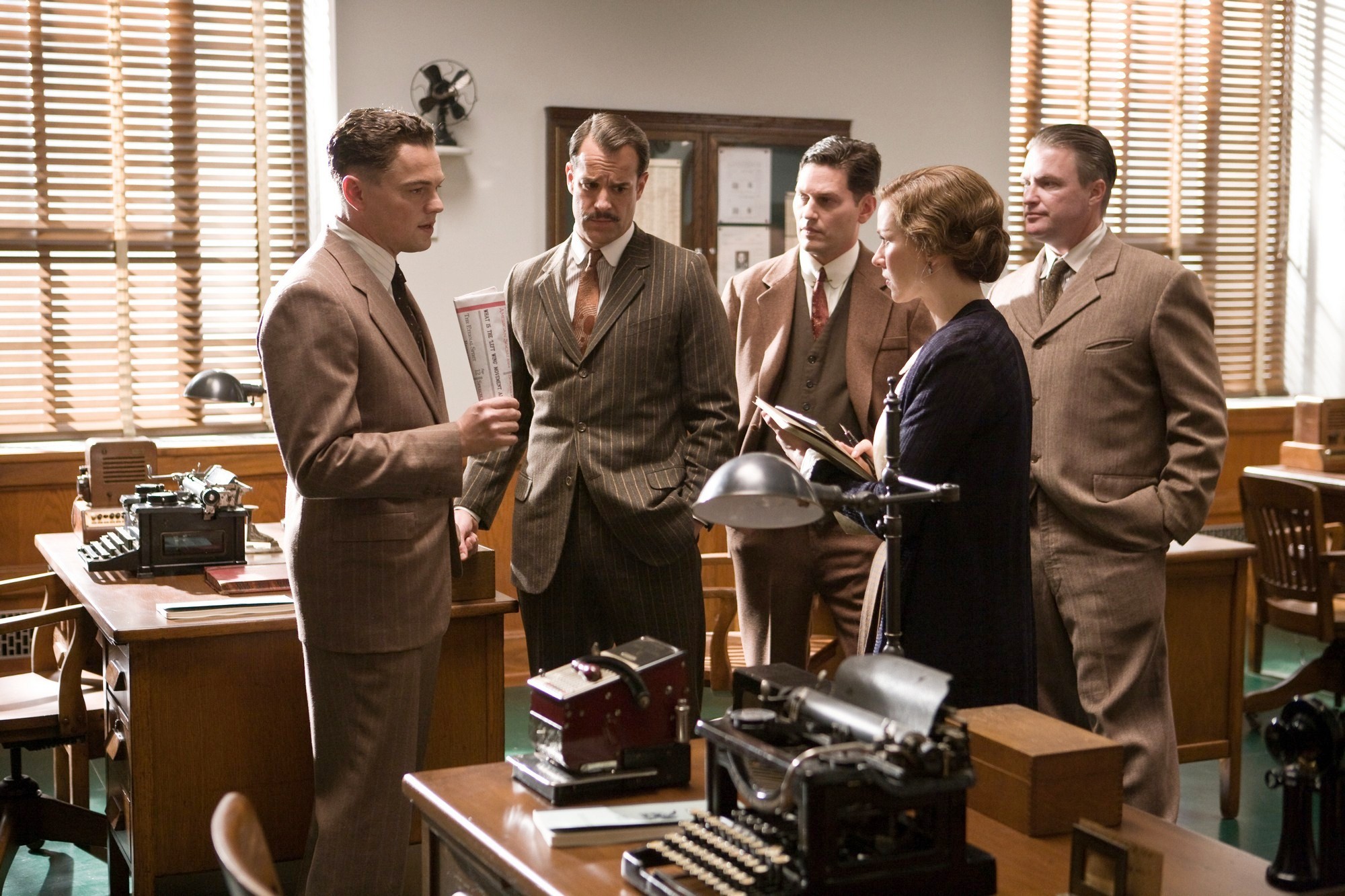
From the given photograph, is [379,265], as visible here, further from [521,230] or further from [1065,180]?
[521,230]

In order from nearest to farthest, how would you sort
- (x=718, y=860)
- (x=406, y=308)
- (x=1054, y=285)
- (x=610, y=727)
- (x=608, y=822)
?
(x=718, y=860) → (x=608, y=822) → (x=610, y=727) → (x=406, y=308) → (x=1054, y=285)

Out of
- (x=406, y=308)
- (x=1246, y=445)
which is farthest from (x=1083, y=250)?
(x=1246, y=445)

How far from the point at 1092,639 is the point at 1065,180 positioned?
1041mm

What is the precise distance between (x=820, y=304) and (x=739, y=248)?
101 inches

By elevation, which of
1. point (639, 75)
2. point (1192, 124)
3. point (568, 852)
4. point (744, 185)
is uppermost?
point (1192, 124)

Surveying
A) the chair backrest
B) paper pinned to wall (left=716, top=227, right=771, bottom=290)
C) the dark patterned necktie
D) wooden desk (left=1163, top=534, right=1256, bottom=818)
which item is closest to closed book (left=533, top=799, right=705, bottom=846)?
the dark patterned necktie

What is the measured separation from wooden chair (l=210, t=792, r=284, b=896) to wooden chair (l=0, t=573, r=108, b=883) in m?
1.97

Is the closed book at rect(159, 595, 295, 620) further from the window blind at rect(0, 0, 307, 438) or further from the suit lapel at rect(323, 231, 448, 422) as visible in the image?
the window blind at rect(0, 0, 307, 438)

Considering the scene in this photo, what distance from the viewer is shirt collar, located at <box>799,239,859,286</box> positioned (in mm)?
3402

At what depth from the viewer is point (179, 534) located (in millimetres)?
3596

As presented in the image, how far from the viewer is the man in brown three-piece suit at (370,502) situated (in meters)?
2.52

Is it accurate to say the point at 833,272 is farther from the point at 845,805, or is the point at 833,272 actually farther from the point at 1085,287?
the point at 845,805

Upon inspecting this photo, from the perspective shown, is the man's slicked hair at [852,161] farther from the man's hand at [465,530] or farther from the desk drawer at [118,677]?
the desk drawer at [118,677]

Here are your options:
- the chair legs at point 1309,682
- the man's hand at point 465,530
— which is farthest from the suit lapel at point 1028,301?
the chair legs at point 1309,682
